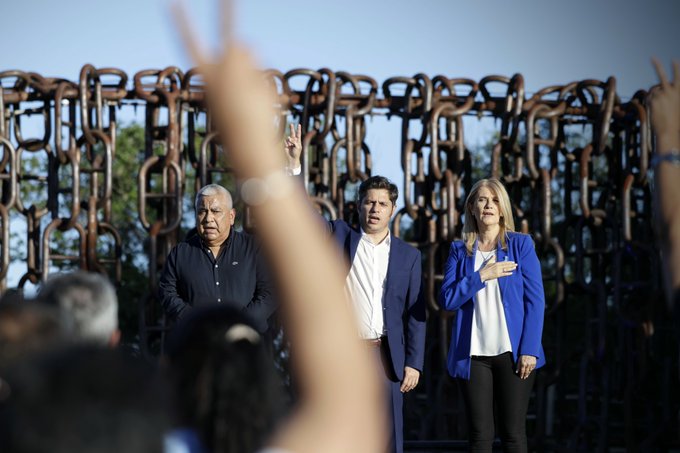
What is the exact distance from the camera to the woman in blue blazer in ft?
15.7

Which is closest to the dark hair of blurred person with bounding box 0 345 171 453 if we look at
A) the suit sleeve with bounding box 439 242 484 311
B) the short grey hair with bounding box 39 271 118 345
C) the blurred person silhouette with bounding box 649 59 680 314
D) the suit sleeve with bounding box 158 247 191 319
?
the short grey hair with bounding box 39 271 118 345

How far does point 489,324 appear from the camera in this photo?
4.86m

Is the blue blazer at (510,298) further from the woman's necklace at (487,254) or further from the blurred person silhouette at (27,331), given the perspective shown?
A: the blurred person silhouette at (27,331)

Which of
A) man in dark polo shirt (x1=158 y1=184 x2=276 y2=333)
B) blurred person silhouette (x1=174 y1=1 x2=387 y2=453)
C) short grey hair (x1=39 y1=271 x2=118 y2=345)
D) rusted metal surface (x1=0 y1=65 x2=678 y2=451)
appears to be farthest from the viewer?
rusted metal surface (x1=0 y1=65 x2=678 y2=451)

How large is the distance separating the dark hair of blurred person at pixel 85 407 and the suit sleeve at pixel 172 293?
3789 millimetres

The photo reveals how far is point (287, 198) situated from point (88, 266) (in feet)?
18.2

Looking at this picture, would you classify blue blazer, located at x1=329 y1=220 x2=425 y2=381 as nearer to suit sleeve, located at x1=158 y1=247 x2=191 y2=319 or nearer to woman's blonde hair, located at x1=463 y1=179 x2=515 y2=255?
woman's blonde hair, located at x1=463 y1=179 x2=515 y2=255

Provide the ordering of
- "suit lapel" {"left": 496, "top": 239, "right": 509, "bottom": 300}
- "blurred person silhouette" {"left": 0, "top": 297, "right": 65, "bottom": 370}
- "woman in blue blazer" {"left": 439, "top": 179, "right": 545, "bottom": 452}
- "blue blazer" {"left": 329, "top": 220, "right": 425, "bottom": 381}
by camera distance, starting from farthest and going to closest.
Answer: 1. "blue blazer" {"left": 329, "top": 220, "right": 425, "bottom": 381}
2. "suit lapel" {"left": 496, "top": 239, "right": 509, "bottom": 300}
3. "woman in blue blazer" {"left": 439, "top": 179, "right": 545, "bottom": 452}
4. "blurred person silhouette" {"left": 0, "top": 297, "right": 65, "bottom": 370}

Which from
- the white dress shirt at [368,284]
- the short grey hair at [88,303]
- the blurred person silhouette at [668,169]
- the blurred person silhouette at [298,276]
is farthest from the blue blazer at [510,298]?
the blurred person silhouette at [298,276]

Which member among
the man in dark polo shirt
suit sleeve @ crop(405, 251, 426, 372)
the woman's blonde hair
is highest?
the woman's blonde hair

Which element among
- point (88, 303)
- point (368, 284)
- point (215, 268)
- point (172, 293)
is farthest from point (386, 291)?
point (88, 303)

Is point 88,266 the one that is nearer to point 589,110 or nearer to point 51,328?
point 589,110

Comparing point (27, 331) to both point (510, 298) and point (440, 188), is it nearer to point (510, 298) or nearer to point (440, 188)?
point (510, 298)

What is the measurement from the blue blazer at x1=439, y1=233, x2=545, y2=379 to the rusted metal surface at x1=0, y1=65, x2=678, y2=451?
163 centimetres
